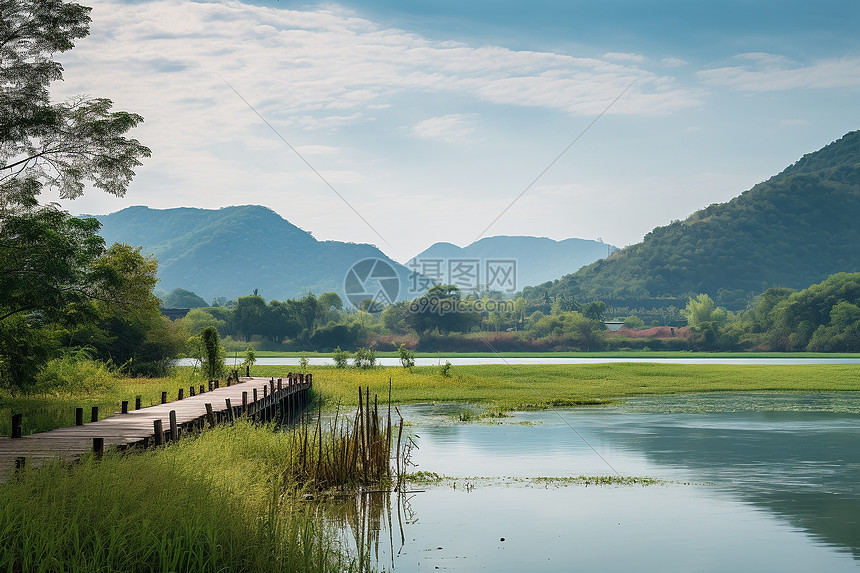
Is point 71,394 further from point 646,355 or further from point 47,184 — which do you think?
point 646,355

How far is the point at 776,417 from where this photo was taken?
29859 mm

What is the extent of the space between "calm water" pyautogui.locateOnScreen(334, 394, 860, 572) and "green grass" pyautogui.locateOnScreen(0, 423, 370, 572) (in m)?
2.43

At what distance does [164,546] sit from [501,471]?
11267 mm

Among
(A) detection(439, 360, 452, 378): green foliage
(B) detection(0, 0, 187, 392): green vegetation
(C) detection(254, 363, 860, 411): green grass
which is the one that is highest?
(B) detection(0, 0, 187, 392): green vegetation

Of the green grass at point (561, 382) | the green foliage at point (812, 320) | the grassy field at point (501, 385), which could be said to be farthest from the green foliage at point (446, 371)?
the green foliage at point (812, 320)

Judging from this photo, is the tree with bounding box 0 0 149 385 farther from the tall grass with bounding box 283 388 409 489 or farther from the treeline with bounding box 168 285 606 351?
the treeline with bounding box 168 285 606 351

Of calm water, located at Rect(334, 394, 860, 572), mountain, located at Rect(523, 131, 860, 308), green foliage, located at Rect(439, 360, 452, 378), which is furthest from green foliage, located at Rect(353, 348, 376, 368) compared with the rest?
mountain, located at Rect(523, 131, 860, 308)

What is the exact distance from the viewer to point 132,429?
1634cm

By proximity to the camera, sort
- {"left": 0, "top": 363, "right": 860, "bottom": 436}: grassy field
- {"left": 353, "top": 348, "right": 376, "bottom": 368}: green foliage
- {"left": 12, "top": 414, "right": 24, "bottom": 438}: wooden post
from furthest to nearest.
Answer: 1. {"left": 353, "top": 348, "right": 376, "bottom": 368}: green foliage
2. {"left": 0, "top": 363, "right": 860, "bottom": 436}: grassy field
3. {"left": 12, "top": 414, "right": 24, "bottom": 438}: wooden post

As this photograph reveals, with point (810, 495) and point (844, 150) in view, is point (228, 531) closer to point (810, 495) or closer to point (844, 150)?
point (810, 495)

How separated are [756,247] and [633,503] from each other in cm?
14770

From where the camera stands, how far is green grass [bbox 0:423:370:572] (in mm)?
→ 8062

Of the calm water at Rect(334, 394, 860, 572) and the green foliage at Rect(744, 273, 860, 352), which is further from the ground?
the green foliage at Rect(744, 273, 860, 352)

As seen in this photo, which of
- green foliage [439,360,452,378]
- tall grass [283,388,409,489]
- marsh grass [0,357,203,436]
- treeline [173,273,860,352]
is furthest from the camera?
treeline [173,273,860,352]
